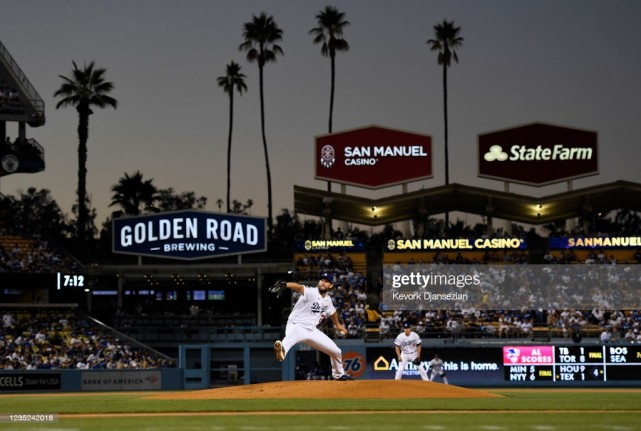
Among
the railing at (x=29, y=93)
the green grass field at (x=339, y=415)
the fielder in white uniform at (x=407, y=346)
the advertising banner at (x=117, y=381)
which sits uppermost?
the railing at (x=29, y=93)

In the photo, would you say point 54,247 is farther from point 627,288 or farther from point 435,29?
point 435,29

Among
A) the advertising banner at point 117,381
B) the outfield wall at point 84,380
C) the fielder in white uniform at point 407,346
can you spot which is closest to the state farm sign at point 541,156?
the outfield wall at point 84,380

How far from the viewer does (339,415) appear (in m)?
17.3

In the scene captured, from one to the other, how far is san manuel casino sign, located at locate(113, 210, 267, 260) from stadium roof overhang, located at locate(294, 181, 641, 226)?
3365 mm

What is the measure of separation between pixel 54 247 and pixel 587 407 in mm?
39874

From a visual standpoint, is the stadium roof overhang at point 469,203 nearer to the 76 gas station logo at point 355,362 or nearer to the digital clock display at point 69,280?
the 76 gas station logo at point 355,362

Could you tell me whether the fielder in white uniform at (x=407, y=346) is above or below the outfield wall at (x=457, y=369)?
above

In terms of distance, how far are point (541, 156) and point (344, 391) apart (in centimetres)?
3644

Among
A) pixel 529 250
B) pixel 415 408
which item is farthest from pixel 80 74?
pixel 415 408

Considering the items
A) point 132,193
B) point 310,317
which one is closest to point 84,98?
point 132,193

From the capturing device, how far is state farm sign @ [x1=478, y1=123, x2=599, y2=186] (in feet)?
180

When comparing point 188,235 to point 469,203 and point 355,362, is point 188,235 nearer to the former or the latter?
point 355,362
